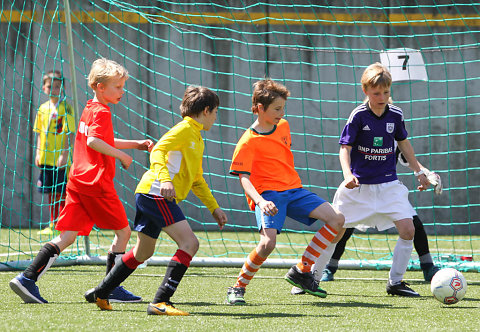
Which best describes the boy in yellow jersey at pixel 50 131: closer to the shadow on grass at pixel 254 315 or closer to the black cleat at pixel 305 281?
the black cleat at pixel 305 281

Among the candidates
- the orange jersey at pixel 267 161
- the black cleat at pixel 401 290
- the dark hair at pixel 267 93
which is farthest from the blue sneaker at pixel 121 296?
the black cleat at pixel 401 290

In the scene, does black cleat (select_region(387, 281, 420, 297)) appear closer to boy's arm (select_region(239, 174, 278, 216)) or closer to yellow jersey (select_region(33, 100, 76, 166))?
boy's arm (select_region(239, 174, 278, 216))

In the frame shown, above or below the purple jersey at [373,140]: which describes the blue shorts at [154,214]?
below

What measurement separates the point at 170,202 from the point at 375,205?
4.79 ft

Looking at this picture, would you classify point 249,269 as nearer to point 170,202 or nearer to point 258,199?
point 258,199

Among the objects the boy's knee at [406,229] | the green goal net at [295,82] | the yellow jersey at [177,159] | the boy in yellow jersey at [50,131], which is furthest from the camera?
the green goal net at [295,82]

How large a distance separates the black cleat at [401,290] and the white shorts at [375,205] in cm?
37

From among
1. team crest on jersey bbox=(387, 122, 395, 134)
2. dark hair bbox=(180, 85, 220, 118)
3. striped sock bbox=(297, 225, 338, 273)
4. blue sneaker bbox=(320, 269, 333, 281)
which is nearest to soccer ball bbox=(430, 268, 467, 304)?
striped sock bbox=(297, 225, 338, 273)

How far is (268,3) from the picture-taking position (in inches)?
376

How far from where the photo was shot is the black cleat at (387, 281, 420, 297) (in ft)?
15.9

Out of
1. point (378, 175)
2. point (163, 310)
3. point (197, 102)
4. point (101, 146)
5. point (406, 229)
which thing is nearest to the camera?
point (163, 310)

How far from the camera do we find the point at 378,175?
16.1 ft

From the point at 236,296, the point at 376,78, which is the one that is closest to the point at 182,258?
the point at 236,296

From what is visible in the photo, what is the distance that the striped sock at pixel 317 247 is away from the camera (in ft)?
15.4
